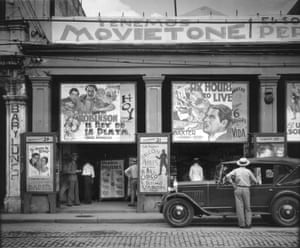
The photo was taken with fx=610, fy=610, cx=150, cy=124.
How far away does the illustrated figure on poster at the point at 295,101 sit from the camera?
19484mm

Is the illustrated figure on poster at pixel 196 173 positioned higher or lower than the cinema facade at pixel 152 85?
lower

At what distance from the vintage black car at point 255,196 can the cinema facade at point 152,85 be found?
128 inches

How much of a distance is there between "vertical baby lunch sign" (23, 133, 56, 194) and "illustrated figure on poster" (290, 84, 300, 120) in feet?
25.0

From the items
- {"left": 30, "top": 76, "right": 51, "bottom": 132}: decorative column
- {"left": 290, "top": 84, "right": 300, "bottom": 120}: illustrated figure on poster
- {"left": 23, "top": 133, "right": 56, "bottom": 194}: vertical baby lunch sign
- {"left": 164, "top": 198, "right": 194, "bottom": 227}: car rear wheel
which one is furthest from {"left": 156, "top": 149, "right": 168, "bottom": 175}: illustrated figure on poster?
{"left": 290, "top": 84, "right": 300, "bottom": 120}: illustrated figure on poster

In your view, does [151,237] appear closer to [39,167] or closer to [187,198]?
[187,198]

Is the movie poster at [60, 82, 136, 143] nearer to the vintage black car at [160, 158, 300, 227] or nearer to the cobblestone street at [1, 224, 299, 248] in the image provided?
the vintage black car at [160, 158, 300, 227]

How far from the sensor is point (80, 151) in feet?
72.5

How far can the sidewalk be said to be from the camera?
1725cm

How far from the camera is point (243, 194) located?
15273 millimetres

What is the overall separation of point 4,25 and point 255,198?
9.39m

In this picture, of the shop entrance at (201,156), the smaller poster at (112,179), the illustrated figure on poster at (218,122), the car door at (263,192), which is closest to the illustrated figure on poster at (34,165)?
the smaller poster at (112,179)

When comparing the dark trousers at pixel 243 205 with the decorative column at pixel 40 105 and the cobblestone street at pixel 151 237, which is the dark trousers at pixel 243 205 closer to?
the cobblestone street at pixel 151 237

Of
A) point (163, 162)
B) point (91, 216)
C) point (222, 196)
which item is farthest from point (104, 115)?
point (222, 196)

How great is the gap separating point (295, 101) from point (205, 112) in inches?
114
